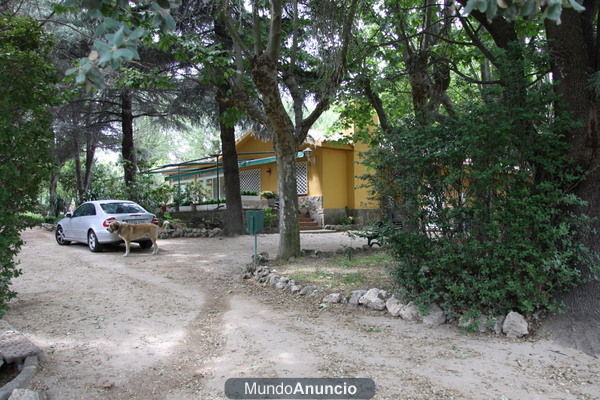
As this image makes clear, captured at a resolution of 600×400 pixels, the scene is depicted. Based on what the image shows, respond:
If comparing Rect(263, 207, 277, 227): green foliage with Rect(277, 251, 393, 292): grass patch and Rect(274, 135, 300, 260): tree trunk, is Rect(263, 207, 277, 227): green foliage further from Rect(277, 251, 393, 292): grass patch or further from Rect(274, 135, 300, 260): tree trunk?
Rect(274, 135, 300, 260): tree trunk

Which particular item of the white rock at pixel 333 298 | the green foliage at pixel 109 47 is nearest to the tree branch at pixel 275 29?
the white rock at pixel 333 298

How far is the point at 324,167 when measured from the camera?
1962 centimetres

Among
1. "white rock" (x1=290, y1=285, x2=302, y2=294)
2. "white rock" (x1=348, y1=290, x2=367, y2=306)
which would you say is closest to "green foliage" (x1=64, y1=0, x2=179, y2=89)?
"white rock" (x1=348, y1=290, x2=367, y2=306)

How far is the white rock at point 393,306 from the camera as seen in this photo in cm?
556

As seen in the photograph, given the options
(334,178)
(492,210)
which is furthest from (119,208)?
(492,210)

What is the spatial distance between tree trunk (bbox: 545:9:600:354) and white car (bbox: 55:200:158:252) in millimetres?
10564

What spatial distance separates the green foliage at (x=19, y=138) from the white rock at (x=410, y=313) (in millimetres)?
4393

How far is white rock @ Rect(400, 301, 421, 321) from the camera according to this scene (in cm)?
533

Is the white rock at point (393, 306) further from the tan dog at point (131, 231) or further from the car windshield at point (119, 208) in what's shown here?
the car windshield at point (119, 208)

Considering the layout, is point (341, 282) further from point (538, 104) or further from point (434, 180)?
point (538, 104)

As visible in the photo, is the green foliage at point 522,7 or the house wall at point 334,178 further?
the house wall at point 334,178

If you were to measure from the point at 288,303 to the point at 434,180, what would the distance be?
9.39 ft

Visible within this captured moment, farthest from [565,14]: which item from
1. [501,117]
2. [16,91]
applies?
[16,91]

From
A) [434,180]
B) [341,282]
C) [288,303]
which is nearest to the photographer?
[434,180]
